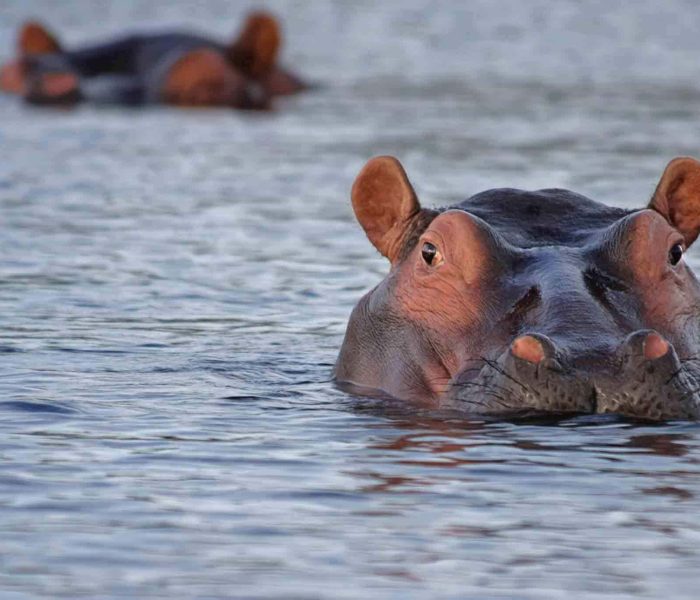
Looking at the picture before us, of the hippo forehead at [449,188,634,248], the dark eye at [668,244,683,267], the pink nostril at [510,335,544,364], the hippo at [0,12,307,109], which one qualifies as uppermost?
the hippo forehead at [449,188,634,248]

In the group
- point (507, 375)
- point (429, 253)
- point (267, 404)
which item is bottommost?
point (267, 404)

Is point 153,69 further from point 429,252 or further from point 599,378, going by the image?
point 599,378

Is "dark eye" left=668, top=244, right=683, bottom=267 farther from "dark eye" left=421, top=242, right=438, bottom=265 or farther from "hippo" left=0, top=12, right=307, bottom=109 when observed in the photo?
"hippo" left=0, top=12, right=307, bottom=109

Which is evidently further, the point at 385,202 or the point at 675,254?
the point at 385,202

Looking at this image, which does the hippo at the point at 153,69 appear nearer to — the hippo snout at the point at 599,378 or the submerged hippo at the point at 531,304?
the submerged hippo at the point at 531,304

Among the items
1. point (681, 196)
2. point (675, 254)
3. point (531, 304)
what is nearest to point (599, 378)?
point (531, 304)

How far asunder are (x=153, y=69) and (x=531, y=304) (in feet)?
57.2

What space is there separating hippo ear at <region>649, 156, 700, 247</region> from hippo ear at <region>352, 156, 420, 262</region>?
109cm

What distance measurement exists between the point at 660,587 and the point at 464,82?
890 inches

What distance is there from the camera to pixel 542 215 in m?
9.10

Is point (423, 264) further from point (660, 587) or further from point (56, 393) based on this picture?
point (660, 587)

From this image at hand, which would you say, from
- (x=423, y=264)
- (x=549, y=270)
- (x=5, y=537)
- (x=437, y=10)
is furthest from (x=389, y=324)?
(x=437, y=10)

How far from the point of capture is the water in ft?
20.9

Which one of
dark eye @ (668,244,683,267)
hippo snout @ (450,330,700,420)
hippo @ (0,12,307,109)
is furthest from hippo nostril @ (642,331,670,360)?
hippo @ (0,12,307,109)
